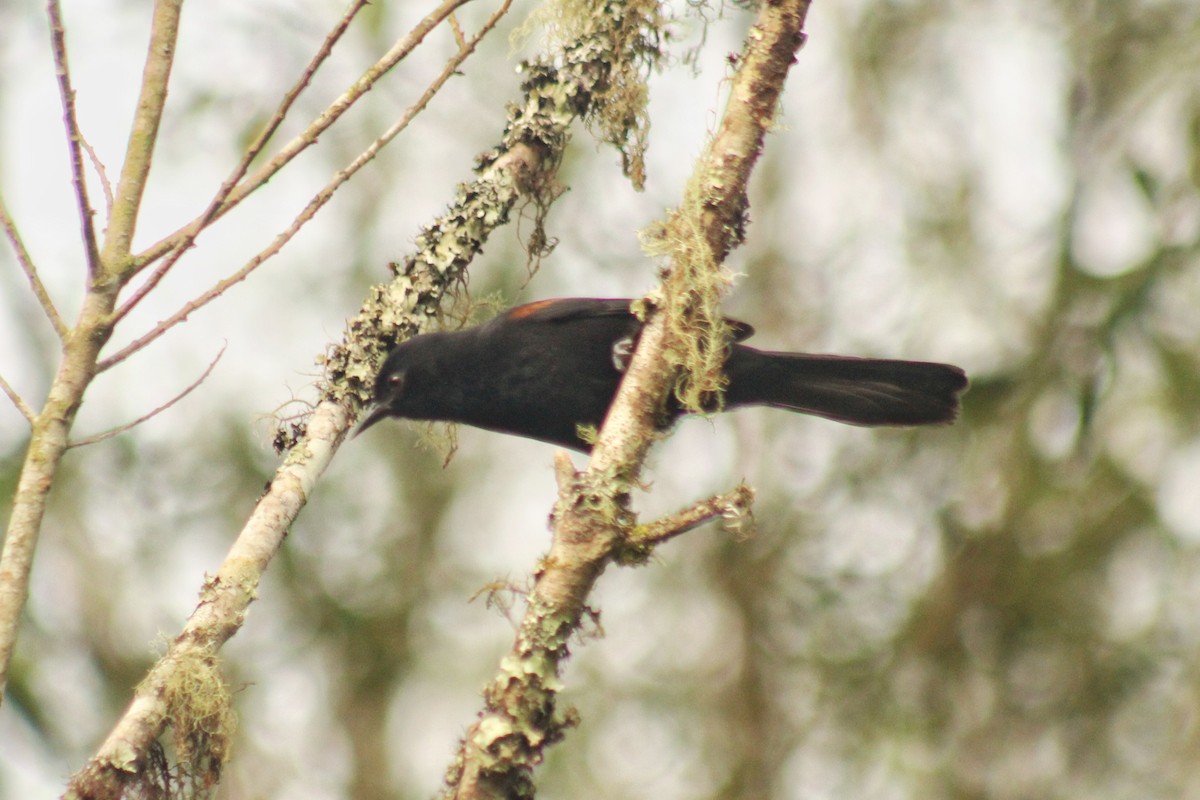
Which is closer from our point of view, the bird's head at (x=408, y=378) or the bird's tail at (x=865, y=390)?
the bird's head at (x=408, y=378)

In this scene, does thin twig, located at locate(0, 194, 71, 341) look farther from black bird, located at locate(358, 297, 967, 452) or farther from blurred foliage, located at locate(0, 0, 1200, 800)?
blurred foliage, located at locate(0, 0, 1200, 800)

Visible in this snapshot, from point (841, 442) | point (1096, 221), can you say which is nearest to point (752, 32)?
point (841, 442)

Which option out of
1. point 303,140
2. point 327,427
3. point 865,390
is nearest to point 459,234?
point 327,427

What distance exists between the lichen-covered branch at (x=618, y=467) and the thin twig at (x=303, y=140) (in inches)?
38.2

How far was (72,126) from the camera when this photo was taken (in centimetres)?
309

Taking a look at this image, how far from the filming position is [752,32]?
3994mm

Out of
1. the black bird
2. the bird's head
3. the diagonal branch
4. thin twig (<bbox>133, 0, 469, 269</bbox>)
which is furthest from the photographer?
the black bird

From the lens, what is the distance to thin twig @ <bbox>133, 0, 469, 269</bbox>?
322cm

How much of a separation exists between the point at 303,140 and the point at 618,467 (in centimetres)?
130

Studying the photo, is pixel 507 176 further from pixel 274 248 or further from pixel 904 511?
pixel 904 511

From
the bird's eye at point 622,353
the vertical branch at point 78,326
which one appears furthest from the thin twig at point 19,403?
the bird's eye at point 622,353

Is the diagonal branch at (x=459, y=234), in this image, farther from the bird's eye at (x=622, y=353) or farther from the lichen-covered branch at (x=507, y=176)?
the bird's eye at (x=622, y=353)

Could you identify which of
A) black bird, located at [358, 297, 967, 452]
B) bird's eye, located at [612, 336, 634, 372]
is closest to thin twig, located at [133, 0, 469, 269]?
black bird, located at [358, 297, 967, 452]

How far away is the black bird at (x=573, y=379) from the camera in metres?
5.31
